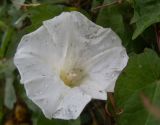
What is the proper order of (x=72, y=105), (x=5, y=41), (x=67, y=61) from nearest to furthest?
(x=72, y=105)
(x=67, y=61)
(x=5, y=41)

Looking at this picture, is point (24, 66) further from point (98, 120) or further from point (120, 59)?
point (98, 120)

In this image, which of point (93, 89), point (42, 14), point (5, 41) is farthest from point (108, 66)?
point (5, 41)

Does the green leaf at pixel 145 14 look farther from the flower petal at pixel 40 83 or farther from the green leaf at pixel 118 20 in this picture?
the flower petal at pixel 40 83

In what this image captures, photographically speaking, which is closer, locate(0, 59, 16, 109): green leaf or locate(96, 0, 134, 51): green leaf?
locate(96, 0, 134, 51): green leaf

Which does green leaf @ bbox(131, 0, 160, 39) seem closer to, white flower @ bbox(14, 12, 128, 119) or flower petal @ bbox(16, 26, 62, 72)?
white flower @ bbox(14, 12, 128, 119)

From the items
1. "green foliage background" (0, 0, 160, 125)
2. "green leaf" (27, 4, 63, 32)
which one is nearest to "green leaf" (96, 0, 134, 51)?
"green foliage background" (0, 0, 160, 125)

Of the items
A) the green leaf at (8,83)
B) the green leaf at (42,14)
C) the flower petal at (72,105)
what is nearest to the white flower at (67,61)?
the flower petal at (72,105)

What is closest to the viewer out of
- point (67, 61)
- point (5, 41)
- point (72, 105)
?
point (72, 105)

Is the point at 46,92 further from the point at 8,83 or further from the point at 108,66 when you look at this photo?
the point at 8,83
